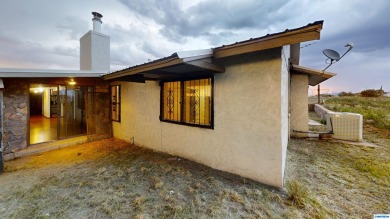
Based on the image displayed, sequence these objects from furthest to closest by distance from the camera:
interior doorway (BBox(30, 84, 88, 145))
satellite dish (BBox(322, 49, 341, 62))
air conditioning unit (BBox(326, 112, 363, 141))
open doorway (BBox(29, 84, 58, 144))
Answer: open doorway (BBox(29, 84, 58, 144)), interior doorway (BBox(30, 84, 88, 145)), air conditioning unit (BBox(326, 112, 363, 141)), satellite dish (BBox(322, 49, 341, 62))

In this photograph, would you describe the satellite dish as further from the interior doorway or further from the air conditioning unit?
the interior doorway

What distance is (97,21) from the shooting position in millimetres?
8062

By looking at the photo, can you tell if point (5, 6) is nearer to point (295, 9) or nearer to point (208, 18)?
point (208, 18)

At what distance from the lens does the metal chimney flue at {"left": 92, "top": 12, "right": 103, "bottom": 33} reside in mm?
7930

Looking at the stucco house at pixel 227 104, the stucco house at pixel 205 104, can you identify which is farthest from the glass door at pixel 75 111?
the stucco house at pixel 227 104

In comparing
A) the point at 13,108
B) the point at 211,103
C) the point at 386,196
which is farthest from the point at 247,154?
the point at 13,108

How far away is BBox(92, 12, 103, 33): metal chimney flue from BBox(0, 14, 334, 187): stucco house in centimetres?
327

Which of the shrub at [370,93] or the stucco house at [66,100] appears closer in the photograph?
the stucco house at [66,100]

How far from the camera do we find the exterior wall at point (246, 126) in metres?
3.05

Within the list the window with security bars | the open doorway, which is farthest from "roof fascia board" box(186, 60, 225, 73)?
the open doorway

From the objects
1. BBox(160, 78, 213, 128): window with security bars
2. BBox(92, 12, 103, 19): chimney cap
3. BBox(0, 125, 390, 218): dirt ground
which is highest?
BBox(92, 12, 103, 19): chimney cap

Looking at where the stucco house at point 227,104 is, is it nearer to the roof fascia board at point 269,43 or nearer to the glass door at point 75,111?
the roof fascia board at point 269,43

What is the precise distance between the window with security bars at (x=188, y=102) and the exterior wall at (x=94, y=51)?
17.3 ft

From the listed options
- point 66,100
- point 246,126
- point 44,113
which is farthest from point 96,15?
point 44,113
